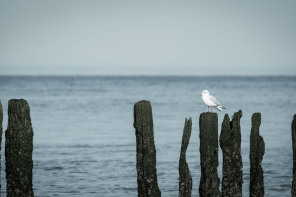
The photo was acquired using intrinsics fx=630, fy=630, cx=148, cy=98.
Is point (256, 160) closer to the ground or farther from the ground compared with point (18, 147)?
closer to the ground

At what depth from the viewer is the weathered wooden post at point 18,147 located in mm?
8781

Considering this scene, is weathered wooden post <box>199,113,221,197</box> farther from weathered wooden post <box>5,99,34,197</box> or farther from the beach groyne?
weathered wooden post <box>5,99,34,197</box>

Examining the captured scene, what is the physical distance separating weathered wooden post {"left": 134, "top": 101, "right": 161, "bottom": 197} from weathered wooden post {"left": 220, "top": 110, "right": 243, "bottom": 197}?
43.2 inches

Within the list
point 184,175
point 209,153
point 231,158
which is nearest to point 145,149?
point 184,175

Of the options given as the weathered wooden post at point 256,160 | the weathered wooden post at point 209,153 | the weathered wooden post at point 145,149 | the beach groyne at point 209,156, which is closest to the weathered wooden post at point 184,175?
the beach groyne at point 209,156

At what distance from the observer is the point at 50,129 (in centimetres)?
2673

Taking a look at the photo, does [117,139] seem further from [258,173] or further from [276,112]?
[276,112]

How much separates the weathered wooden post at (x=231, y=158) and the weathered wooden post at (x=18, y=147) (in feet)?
9.59

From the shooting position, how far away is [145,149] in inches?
360

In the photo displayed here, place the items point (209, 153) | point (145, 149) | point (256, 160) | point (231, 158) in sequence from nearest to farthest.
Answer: point (145, 149), point (209, 153), point (231, 158), point (256, 160)

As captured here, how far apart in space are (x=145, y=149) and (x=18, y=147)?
181cm

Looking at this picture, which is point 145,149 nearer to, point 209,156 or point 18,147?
point 209,156

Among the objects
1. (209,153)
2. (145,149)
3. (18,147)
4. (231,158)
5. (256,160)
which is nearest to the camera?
(18,147)

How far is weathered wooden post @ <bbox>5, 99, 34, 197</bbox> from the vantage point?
8.78 metres
